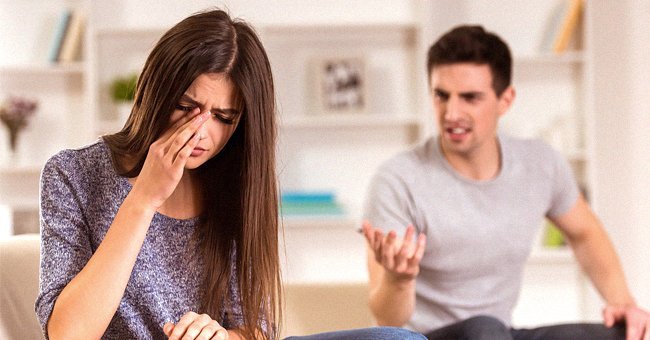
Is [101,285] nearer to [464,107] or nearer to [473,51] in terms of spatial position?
[464,107]

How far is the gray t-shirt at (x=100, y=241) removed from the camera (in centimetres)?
143

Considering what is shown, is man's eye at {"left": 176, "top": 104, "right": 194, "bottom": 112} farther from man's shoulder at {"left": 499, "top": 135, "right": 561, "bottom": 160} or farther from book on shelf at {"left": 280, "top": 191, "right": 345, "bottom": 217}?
book on shelf at {"left": 280, "top": 191, "right": 345, "bottom": 217}

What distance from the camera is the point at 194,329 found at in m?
1.35

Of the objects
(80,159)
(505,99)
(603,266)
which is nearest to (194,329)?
(80,159)

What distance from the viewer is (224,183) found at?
66.2 inches

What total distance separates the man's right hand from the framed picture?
2214 millimetres

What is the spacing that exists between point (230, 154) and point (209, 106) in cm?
22

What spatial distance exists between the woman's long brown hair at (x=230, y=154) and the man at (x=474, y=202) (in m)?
0.53

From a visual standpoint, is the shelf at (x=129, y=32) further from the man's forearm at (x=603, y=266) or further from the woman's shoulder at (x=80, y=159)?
the woman's shoulder at (x=80, y=159)

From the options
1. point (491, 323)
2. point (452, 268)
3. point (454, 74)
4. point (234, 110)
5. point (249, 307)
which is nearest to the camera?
point (234, 110)

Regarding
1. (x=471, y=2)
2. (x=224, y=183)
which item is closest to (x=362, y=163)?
(x=471, y=2)

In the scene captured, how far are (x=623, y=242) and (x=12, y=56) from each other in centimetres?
284

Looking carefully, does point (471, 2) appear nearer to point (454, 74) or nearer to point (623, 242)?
point (623, 242)

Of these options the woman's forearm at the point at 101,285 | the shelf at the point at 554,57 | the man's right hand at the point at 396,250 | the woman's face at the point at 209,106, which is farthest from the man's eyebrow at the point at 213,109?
the shelf at the point at 554,57
